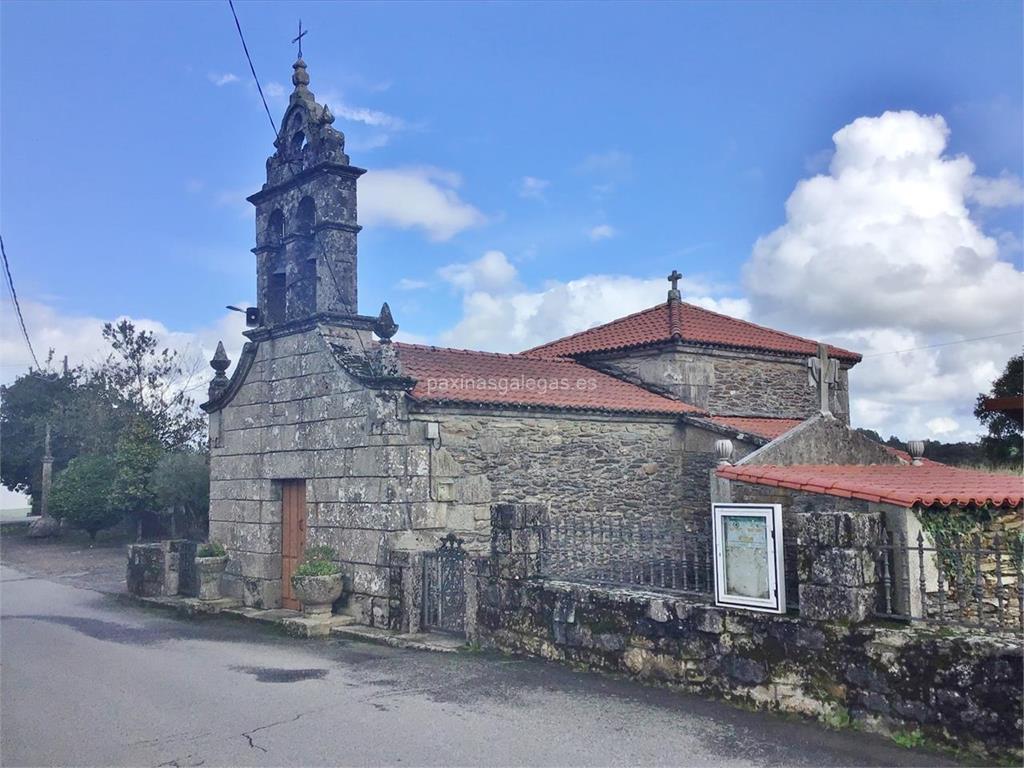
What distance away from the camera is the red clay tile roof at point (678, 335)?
1686 cm

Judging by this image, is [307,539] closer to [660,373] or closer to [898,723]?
[660,373]

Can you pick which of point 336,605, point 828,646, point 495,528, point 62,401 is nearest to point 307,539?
point 336,605

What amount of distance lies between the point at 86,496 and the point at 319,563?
18.6m

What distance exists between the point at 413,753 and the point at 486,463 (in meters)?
6.28

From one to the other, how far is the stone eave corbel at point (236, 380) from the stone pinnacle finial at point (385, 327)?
10.6 feet

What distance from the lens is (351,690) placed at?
779cm

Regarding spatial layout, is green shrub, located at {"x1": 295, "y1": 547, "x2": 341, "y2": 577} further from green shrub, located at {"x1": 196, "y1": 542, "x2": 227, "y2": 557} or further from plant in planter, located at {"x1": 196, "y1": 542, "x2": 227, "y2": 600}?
green shrub, located at {"x1": 196, "y1": 542, "x2": 227, "y2": 557}

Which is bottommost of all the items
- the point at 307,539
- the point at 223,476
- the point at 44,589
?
the point at 44,589

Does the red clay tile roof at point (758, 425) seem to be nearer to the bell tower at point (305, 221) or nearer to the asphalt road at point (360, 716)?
the bell tower at point (305, 221)

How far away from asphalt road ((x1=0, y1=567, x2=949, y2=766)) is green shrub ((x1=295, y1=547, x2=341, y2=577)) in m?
1.33

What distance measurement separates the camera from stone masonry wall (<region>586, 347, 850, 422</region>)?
639 inches

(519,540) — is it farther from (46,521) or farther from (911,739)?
(46,521)

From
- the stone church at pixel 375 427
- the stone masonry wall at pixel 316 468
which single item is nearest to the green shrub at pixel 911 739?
the stone church at pixel 375 427

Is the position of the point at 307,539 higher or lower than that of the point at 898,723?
higher
